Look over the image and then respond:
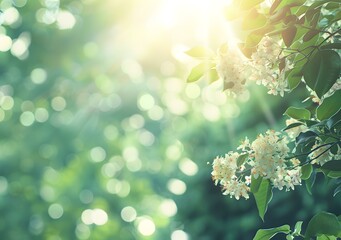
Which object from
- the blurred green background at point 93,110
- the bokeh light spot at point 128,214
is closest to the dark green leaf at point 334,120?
the blurred green background at point 93,110

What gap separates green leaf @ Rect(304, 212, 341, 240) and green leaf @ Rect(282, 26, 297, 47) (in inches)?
17.2

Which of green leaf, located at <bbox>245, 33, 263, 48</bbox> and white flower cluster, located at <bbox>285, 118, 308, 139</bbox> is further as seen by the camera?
white flower cluster, located at <bbox>285, 118, 308, 139</bbox>

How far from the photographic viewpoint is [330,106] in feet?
4.39

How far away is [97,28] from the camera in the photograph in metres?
9.12

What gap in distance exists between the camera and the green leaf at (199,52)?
146cm

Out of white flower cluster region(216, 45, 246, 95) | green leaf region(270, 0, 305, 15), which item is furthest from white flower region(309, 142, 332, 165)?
green leaf region(270, 0, 305, 15)

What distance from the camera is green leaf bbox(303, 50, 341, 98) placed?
1.29m

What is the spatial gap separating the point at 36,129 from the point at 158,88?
8.41ft

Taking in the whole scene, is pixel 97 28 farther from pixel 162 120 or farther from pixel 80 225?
pixel 80 225

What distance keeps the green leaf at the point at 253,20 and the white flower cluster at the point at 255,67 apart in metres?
0.04

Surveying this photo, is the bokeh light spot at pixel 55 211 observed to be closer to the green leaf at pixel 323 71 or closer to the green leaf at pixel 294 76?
the green leaf at pixel 294 76

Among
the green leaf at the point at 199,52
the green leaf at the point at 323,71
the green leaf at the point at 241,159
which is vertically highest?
the green leaf at the point at 323,71

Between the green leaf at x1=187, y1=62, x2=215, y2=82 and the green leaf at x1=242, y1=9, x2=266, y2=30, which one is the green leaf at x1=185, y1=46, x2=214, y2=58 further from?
the green leaf at x1=242, y1=9, x2=266, y2=30

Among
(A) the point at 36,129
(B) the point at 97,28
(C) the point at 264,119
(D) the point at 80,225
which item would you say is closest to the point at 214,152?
(C) the point at 264,119
